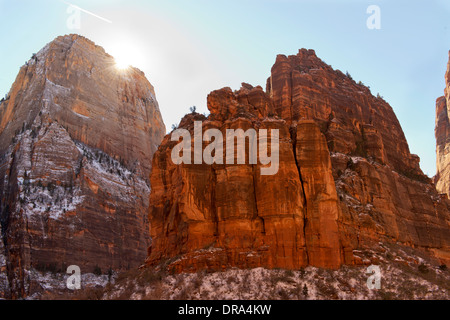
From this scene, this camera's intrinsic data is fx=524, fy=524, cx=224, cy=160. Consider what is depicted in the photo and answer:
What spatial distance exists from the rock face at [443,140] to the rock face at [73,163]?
2264 inches

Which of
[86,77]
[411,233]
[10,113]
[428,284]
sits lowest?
[428,284]

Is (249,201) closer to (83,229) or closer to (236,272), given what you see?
(236,272)

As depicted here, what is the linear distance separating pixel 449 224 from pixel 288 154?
26246mm

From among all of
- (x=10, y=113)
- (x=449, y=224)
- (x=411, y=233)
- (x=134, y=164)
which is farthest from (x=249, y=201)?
(x=10, y=113)

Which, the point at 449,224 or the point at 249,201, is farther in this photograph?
the point at 449,224

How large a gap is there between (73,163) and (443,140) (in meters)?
72.9

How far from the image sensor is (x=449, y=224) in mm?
57406

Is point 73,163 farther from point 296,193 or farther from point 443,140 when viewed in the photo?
point 443,140

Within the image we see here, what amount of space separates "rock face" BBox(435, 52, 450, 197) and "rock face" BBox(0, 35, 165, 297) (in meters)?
57.5

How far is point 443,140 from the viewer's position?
104 meters

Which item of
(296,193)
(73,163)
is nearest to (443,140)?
(73,163)

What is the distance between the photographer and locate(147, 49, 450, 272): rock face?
39875 millimetres

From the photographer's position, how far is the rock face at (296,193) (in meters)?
39.9

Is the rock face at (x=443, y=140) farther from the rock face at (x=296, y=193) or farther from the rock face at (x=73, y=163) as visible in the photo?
the rock face at (x=73, y=163)
